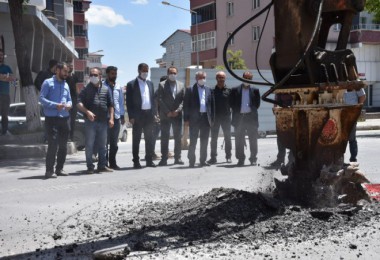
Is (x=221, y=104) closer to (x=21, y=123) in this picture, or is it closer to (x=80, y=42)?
(x=21, y=123)

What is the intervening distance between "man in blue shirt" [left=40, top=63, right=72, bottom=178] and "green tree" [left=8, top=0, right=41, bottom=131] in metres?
5.74

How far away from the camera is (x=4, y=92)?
49.7ft

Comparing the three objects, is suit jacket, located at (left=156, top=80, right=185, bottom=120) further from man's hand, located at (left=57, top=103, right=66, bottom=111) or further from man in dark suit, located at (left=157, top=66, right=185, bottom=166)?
man's hand, located at (left=57, top=103, right=66, bottom=111)

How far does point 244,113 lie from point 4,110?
273 inches

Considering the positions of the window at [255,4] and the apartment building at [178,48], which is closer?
the window at [255,4]

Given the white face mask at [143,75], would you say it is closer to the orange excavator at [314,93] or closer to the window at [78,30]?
the orange excavator at [314,93]

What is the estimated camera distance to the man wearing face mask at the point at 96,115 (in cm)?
1077

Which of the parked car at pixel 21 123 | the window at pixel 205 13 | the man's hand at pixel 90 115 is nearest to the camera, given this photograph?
the man's hand at pixel 90 115

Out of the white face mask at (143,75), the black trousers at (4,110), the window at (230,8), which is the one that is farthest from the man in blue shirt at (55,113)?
the window at (230,8)

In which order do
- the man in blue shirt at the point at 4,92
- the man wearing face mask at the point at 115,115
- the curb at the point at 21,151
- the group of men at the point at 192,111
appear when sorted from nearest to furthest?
the man wearing face mask at the point at 115,115, the group of men at the point at 192,111, the curb at the point at 21,151, the man in blue shirt at the point at 4,92

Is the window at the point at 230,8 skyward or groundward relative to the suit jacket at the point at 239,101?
skyward

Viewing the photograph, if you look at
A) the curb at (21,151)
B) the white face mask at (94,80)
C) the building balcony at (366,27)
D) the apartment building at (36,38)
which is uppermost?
the building balcony at (366,27)

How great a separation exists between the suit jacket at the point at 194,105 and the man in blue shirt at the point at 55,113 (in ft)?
9.77

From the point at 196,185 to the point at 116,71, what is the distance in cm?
395
